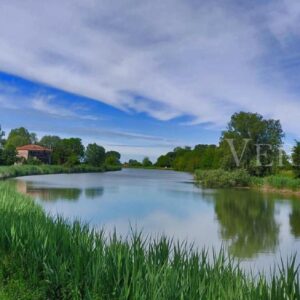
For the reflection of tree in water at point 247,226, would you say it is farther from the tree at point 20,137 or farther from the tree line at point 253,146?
the tree at point 20,137

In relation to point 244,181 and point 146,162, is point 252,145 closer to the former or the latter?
point 244,181

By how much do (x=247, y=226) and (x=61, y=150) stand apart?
50236mm

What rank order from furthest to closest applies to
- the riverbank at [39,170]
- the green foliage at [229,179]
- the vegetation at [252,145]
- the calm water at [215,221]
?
the riverbank at [39,170] → the vegetation at [252,145] → the green foliage at [229,179] → the calm water at [215,221]

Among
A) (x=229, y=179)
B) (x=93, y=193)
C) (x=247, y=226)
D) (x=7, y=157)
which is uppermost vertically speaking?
(x=7, y=157)

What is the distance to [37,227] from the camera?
4453mm

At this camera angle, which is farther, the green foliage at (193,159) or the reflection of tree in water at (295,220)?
the green foliage at (193,159)

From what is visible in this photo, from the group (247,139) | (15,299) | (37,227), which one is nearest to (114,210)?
(37,227)

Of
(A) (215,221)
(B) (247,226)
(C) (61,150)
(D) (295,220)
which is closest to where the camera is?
(B) (247,226)

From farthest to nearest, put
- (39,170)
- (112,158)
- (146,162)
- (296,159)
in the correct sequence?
1. (146,162)
2. (112,158)
3. (39,170)
4. (296,159)

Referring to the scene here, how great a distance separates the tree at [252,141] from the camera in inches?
1214

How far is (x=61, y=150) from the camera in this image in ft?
195

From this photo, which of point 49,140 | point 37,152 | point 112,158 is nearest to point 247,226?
point 37,152

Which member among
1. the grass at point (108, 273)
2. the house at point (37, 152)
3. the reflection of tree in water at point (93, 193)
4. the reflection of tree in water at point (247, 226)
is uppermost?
the house at point (37, 152)

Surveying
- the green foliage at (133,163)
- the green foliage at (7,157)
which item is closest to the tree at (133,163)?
the green foliage at (133,163)
